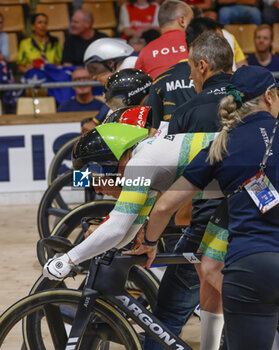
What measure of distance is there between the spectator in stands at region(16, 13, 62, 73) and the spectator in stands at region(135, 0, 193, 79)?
4.52m

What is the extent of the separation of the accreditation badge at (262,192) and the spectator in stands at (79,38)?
758 centimetres

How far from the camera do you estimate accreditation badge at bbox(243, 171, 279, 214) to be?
2486 millimetres

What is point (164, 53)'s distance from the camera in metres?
5.59

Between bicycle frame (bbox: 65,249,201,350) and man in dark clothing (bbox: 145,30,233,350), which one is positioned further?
man in dark clothing (bbox: 145,30,233,350)

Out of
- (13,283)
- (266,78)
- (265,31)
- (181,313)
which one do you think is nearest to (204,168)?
(266,78)

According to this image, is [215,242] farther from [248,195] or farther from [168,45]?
[168,45]

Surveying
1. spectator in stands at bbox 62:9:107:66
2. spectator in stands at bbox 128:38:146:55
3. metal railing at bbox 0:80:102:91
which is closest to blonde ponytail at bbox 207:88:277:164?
metal railing at bbox 0:80:102:91

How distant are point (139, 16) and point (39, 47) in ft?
5.15

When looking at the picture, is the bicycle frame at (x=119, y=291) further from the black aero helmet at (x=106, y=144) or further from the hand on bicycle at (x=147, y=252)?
the black aero helmet at (x=106, y=144)

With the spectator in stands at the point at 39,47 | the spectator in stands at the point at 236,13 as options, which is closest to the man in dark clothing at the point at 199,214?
the spectator in stands at the point at 39,47

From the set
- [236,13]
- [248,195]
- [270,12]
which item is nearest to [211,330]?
[248,195]

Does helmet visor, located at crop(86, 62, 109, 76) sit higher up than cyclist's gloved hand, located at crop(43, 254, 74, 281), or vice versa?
helmet visor, located at crop(86, 62, 109, 76)

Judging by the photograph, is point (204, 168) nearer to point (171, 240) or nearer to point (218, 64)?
point (218, 64)

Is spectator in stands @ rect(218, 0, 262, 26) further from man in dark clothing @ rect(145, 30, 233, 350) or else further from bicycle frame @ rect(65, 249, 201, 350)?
bicycle frame @ rect(65, 249, 201, 350)
